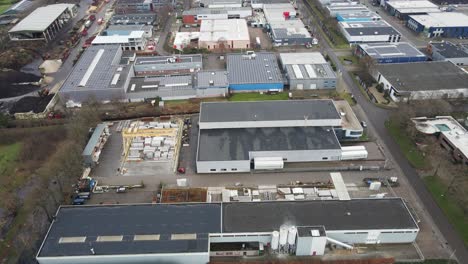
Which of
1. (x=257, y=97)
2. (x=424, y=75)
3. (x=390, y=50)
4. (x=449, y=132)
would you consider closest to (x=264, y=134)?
(x=257, y=97)

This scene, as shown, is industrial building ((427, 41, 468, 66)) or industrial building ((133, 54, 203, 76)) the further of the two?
industrial building ((427, 41, 468, 66))

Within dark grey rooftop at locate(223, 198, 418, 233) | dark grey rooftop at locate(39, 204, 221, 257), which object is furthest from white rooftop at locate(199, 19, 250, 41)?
dark grey rooftop at locate(39, 204, 221, 257)

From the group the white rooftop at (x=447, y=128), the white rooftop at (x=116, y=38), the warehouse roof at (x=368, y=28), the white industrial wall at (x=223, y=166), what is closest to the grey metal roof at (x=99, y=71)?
the white rooftop at (x=116, y=38)

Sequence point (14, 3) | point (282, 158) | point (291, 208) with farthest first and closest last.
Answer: point (14, 3) → point (282, 158) → point (291, 208)

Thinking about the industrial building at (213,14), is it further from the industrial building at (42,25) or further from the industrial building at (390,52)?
the industrial building at (390,52)

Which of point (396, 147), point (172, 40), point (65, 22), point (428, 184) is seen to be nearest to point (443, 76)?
point (396, 147)

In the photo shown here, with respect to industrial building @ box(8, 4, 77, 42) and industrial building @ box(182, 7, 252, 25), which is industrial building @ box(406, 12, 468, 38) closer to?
industrial building @ box(182, 7, 252, 25)

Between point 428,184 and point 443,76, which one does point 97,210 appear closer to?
point 428,184

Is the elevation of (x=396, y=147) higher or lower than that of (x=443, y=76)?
lower
